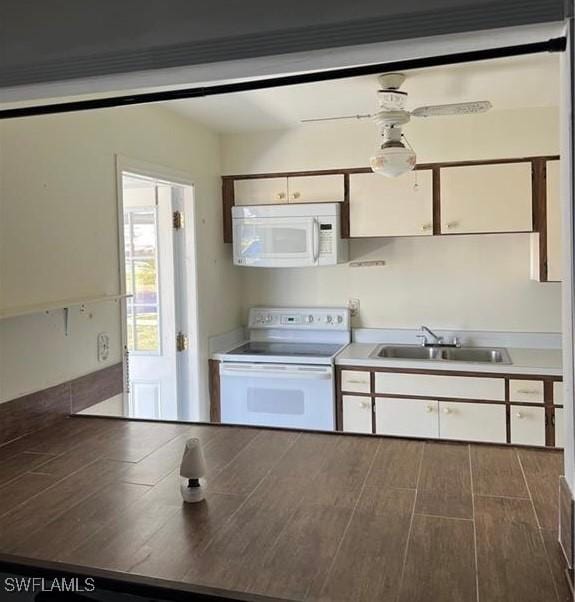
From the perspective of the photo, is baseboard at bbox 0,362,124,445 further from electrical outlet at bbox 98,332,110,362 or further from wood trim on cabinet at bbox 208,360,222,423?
wood trim on cabinet at bbox 208,360,222,423

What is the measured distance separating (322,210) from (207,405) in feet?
4.69

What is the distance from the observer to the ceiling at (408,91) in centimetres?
261

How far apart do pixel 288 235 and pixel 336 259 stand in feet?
1.14

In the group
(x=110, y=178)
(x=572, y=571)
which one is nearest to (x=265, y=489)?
(x=572, y=571)

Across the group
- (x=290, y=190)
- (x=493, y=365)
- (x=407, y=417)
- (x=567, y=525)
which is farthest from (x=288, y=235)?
(x=567, y=525)

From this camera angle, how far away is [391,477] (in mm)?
1561

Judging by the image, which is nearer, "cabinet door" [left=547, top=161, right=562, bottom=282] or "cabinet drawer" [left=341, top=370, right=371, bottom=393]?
"cabinet door" [left=547, top=161, right=562, bottom=282]

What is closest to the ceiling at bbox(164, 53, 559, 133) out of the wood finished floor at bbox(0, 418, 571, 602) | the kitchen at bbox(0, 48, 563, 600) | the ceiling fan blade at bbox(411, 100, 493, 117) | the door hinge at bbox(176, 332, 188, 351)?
the kitchen at bbox(0, 48, 563, 600)

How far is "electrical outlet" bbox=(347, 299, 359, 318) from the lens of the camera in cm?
404

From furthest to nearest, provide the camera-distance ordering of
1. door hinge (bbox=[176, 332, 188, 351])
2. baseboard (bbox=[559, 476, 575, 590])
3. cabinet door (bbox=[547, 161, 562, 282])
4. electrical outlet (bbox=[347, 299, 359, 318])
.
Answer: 1. electrical outlet (bbox=[347, 299, 359, 318])
2. door hinge (bbox=[176, 332, 188, 351])
3. cabinet door (bbox=[547, 161, 562, 282])
4. baseboard (bbox=[559, 476, 575, 590])

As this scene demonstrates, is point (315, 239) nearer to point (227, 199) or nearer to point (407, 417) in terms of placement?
point (227, 199)

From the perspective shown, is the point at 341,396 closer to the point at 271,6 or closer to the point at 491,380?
the point at 491,380

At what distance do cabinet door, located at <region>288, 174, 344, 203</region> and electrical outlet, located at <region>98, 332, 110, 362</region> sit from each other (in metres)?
1.67

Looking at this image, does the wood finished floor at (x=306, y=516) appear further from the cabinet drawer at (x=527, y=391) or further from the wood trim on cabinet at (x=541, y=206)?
→ the wood trim on cabinet at (x=541, y=206)
